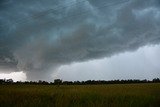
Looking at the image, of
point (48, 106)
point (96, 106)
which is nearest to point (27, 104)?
point (48, 106)

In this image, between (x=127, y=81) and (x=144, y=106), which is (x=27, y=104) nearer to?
(x=144, y=106)

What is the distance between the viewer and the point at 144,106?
500 inches

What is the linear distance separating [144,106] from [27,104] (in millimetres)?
6501

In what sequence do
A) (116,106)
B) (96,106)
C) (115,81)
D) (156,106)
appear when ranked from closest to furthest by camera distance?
1. (96,106)
2. (116,106)
3. (156,106)
4. (115,81)

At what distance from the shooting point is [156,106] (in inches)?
490

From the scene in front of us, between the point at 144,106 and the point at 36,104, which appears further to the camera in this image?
the point at 144,106

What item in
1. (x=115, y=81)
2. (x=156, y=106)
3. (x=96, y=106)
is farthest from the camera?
(x=115, y=81)

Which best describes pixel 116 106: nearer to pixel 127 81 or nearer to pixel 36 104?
pixel 36 104

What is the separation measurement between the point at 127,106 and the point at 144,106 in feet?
6.76

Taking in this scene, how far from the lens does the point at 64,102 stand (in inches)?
447

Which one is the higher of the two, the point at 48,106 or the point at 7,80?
the point at 7,80

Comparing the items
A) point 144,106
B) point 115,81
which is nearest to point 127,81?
point 115,81

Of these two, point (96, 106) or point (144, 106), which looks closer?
point (96, 106)

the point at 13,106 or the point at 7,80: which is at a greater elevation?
the point at 7,80
